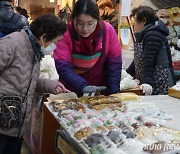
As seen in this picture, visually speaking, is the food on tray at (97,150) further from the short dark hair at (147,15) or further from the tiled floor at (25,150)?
the tiled floor at (25,150)

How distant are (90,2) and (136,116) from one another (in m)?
0.90

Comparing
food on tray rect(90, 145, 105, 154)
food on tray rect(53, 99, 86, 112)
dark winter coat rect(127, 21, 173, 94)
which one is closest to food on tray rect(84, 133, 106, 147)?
food on tray rect(90, 145, 105, 154)

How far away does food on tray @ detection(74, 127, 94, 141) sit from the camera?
1.44m

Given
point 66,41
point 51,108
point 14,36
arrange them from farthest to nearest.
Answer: point 66,41 → point 14,36 → point 51,108

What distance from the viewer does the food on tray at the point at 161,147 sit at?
4.06 ft

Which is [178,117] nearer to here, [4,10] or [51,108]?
[51,108]

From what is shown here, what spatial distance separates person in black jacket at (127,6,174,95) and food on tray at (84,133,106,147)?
62.0 inches

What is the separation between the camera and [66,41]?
90.9 inches

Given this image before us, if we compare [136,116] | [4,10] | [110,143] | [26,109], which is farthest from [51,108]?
[4,10]

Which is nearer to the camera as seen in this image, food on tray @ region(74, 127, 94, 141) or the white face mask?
food on tray @ region(74, 127, 94, 141)

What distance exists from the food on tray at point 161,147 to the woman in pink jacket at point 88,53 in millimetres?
881

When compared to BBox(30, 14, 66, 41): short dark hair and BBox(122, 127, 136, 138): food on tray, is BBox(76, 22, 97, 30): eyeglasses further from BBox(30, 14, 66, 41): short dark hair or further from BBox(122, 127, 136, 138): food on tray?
BBox(122, 127, 136, 138): food on tray

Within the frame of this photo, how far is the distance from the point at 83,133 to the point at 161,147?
382 mm

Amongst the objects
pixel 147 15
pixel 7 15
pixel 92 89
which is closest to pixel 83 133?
pixel 92 89
